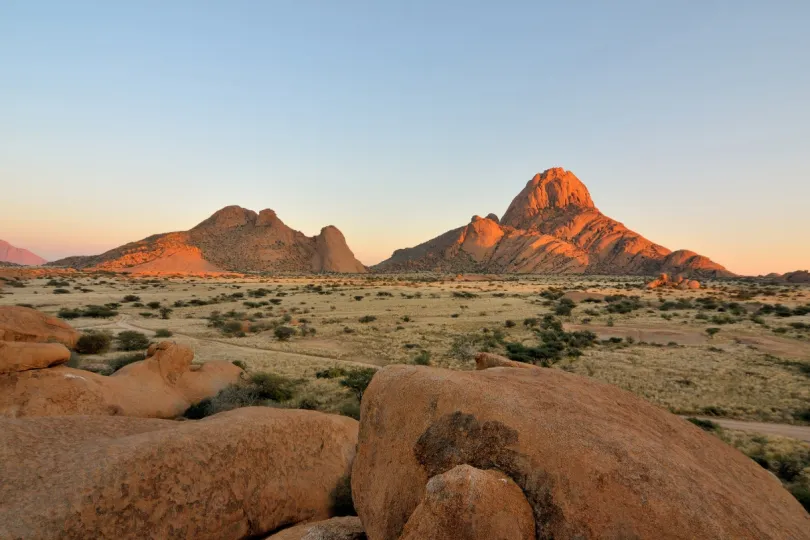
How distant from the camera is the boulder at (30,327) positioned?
13.4 meters

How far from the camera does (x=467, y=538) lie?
2.84 meters

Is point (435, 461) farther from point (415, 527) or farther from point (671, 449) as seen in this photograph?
point (671, 449)

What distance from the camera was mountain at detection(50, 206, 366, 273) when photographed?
393ft

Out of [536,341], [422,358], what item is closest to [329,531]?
[422,358]

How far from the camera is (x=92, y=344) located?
1822cm

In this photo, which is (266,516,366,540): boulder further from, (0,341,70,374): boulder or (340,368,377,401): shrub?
(0,341,70,374): boulder

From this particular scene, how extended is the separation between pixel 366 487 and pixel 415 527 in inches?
66.3

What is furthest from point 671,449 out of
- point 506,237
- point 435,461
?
point 506,237

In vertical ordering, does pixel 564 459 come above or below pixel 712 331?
above

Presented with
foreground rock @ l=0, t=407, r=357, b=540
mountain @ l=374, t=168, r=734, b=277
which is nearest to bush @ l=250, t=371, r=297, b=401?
foreground rock @ l=0, t=407, r=357, b=540

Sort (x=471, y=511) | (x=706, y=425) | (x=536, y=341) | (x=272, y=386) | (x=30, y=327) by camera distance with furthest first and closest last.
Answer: (x=536, y=341) < (x=30, y=327) < (x=272, y=386) < (x=706, y=425) < (x=471, y=511)

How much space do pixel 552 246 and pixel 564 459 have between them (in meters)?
156

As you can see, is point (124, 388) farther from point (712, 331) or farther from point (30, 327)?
point (712, 331)

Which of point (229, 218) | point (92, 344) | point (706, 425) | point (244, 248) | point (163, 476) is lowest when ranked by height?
point (706, 425)
